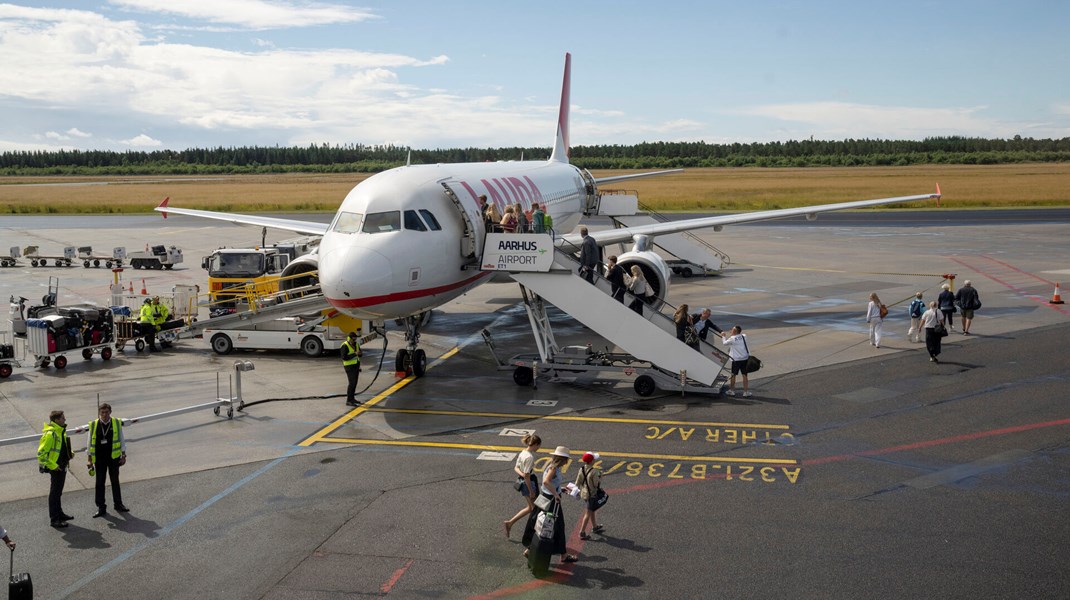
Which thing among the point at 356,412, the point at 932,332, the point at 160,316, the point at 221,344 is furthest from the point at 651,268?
the point at 160,316

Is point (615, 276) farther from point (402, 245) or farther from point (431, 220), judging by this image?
point (402, 245)

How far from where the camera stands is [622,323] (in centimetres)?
2039

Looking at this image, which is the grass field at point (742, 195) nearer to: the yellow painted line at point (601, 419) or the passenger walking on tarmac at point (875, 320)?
the passenger walking on tarmac at point (875, 320)

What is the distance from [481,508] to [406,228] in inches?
315

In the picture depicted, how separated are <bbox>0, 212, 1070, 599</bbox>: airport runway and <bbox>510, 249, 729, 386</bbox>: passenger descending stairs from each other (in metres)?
0.79

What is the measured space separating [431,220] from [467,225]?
4.82 ft

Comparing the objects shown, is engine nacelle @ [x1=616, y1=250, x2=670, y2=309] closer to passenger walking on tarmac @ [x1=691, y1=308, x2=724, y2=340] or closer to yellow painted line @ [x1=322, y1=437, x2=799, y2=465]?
passenger walking on tarmac @ [x1=691, y1=308, x2=724, y2=340]

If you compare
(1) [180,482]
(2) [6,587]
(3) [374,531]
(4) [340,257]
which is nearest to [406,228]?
(4) [340,257]

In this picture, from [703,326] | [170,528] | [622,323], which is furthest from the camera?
[703,326]

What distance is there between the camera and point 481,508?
13375mm

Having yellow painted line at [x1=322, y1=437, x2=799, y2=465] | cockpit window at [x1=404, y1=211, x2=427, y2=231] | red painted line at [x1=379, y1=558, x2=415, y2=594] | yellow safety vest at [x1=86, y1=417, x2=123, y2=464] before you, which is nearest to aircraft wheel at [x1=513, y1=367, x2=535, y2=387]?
cockpit window at [x1=404, y1=211, x2=427, y2=231]

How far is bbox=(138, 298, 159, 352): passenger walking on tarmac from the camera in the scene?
26.3m

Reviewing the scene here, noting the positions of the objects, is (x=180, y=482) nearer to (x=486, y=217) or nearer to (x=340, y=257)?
(x=340, y=257)

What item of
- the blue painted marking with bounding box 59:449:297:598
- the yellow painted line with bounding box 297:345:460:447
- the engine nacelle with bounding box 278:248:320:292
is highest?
the engine nacelle with bounding box 278:248:320:292
